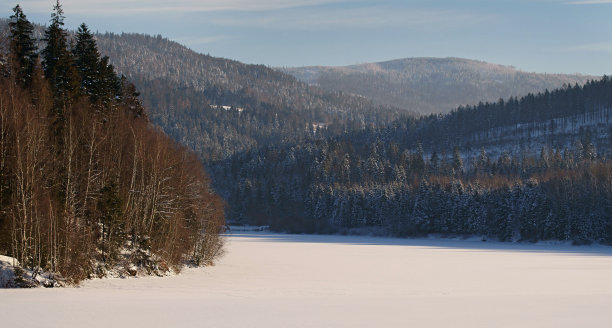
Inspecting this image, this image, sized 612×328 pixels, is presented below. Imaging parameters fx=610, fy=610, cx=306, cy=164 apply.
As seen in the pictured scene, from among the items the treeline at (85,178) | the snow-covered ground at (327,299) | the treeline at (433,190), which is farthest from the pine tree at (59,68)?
the treeline at (433,190)

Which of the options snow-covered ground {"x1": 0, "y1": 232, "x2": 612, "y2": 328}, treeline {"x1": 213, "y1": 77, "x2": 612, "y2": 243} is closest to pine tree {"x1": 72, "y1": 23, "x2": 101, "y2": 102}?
snow-covered ground {"x1": 0, "y1": 232, "x2": 612, "y2": 328}

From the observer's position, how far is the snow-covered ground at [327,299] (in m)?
23.0

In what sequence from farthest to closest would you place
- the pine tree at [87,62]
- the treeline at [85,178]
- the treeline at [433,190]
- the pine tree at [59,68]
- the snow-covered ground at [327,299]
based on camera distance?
the treeline at [433,190], the pine tree at [87,62], the pine tree at [59,68], the treeline at [85,178], the snow-covered ground at [327,299]

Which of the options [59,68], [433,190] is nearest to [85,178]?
[59,68]

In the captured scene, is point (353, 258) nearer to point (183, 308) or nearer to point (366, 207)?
point (183, 308)

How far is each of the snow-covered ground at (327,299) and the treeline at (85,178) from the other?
2.34 m

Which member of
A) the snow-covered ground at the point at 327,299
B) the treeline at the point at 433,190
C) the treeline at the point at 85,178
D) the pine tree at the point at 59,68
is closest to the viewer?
the snow-covered ground at the point at 327,299

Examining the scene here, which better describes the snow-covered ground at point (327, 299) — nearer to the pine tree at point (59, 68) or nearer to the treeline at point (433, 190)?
the pine tree at point (59, 68)

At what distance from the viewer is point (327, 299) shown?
30.3 metres

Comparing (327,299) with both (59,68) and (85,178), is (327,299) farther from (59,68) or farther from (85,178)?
(59,68)

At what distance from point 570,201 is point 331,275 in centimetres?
6925

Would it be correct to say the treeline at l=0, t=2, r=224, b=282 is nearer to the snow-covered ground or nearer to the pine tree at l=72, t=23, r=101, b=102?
the pine tree at l=72, t=23, r=101, b=102

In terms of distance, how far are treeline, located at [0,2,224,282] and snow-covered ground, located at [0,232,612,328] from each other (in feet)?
7.68

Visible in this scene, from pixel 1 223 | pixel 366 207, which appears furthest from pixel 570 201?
pixel 1 223
